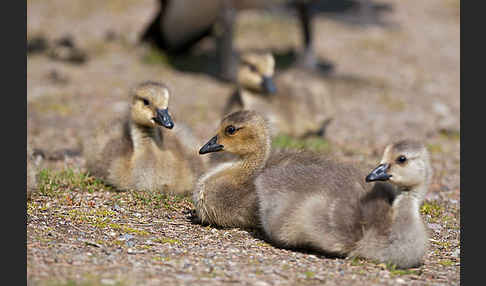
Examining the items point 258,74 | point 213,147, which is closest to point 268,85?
point 258,74

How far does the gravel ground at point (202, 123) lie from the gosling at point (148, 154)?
0.15m

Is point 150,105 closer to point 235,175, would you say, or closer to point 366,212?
point 235,175

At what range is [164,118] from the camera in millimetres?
5410

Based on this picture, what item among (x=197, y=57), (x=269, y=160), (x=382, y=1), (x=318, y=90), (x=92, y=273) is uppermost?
(x=382, y=1)

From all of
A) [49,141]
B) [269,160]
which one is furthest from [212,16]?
[269,160]

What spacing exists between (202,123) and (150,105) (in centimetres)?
339

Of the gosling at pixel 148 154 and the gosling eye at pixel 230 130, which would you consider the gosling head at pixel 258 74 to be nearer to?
the gosling at pixel 148 154

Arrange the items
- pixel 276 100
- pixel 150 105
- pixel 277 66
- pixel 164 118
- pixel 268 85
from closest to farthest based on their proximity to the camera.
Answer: pixel 164 118, pixel 150 105, pixel 268 85, pixel 276 100, pixel 277 66

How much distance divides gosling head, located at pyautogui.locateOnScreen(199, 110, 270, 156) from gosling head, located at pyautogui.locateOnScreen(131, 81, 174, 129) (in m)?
0.67

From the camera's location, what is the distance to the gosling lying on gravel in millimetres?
4020

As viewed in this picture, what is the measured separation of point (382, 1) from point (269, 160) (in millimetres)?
14059

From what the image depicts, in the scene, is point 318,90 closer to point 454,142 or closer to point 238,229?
point 454,142

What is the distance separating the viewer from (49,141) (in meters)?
7.72

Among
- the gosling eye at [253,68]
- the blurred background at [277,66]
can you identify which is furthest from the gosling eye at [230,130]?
the gosling eye at [253,68]
